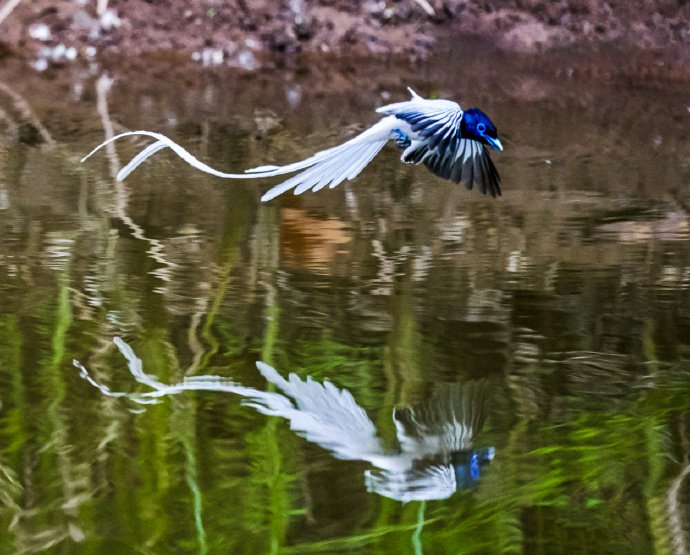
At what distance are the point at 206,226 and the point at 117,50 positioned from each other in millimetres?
3318

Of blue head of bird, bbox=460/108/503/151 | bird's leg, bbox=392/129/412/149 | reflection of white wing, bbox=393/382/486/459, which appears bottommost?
reflection of white wing, bbox=393/382/486/459

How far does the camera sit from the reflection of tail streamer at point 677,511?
1.88 m

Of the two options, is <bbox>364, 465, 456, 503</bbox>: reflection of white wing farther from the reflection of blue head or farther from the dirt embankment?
the dirt embankment

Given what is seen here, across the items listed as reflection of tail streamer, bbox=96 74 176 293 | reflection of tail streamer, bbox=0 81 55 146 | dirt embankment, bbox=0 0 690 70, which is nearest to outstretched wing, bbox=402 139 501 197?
reflection of tail streamer, bbox=96 74 176 293

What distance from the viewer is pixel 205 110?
5.19 meters

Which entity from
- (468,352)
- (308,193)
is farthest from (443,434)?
(308,193)

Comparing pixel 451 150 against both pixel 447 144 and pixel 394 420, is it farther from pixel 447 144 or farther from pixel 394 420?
pixel 394 420

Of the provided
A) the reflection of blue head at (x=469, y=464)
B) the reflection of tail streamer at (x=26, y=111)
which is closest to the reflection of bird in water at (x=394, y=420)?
the reflection of blue head at (x=469, y=464)

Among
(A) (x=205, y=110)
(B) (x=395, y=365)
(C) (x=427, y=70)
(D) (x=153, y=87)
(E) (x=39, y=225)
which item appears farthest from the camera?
(C) (x=427, y=70)

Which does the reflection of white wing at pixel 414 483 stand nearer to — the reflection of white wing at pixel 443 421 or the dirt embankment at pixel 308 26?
the reflection of white wing at pixel 443 421

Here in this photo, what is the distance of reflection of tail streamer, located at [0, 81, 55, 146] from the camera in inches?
180

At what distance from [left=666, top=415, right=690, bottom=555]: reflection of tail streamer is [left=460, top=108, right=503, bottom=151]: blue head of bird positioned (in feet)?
2.67

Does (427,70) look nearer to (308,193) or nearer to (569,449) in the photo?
(308,193)

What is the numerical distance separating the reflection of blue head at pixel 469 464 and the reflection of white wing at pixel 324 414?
136 millimetres
